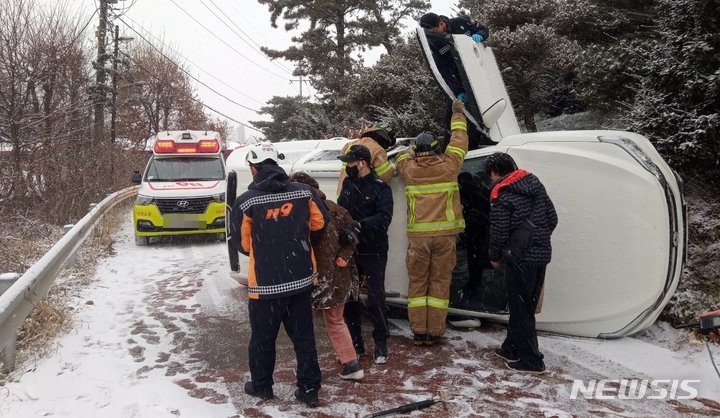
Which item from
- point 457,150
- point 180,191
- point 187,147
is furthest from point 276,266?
point 187,147

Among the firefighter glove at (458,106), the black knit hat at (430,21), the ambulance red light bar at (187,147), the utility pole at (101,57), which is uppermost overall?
the utility pole at (101,57)

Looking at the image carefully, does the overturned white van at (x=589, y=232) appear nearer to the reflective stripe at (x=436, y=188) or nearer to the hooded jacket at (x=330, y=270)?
the reflective stripe at (x=436, y=188)

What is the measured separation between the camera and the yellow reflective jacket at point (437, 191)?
434 centimetres

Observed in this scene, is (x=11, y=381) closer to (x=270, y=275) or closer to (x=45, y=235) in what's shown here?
(x=270, y=275)

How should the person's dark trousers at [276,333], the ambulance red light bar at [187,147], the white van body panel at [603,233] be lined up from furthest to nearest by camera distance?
1. the ambulance red light bar at [187,147]
2. the white van body panel at [603,233]
3. the person's dark trousers at [276,333]

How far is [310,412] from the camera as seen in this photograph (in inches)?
140

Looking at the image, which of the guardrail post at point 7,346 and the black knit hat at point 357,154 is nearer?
the guardrail post at point 7,346

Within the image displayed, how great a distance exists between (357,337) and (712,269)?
11.3 feet

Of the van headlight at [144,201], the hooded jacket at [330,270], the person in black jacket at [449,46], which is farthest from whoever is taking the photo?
the van headlight at [144,201]

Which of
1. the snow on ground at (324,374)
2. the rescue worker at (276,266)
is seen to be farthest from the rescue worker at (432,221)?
the rescue worker at (276,266)

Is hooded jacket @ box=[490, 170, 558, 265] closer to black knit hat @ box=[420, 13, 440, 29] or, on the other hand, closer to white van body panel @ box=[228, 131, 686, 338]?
white van body panel @ box=[228, 131, 686, 338]

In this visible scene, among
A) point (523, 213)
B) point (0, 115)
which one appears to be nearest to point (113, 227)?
point (0, 115)

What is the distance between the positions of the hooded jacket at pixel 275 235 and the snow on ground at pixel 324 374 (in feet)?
2.82

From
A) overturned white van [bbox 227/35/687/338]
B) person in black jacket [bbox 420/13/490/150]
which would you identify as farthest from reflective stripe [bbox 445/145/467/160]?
person in black jacket [bbox 420/13/490/150]
